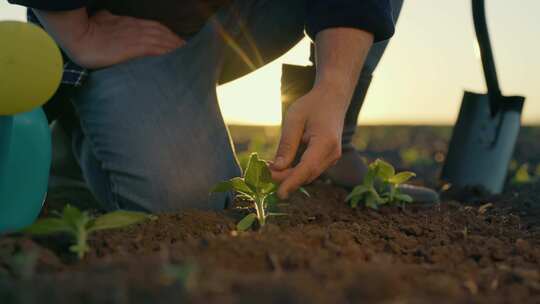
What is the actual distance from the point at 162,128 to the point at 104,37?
0.35 m

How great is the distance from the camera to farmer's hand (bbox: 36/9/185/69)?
2.05 metres

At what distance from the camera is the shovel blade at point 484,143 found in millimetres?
3217

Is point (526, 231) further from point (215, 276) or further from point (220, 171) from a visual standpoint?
point (215, 276)

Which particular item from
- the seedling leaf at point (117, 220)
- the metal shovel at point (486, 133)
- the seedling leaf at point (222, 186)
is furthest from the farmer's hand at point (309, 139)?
the metal shovel at point (486, 133)

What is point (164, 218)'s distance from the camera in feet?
5.97

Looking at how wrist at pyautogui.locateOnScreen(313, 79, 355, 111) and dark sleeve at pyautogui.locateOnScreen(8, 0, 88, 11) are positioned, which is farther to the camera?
dark sleeve at pyautogui.locateOnScreen(8, 0, 88, 11)

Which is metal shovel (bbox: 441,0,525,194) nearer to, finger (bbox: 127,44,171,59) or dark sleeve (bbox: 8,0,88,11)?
finger (bbox: 127,44,171,59)

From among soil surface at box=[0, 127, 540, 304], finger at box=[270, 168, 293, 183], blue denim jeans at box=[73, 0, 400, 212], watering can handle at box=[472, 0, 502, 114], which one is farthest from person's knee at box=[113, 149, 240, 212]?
watering can handle at box=[472, 0, 502, 114]

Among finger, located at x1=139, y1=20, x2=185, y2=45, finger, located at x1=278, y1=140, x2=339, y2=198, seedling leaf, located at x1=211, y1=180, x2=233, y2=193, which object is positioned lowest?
seedling leaf, located at x1=211, y1=180, x2=233, y2=193

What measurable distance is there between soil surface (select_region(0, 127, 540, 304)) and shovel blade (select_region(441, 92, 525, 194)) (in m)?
0.85

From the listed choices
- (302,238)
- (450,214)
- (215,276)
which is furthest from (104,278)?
(450,214)

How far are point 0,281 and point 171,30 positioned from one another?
1.56m

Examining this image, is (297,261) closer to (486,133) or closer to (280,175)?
(280,175)

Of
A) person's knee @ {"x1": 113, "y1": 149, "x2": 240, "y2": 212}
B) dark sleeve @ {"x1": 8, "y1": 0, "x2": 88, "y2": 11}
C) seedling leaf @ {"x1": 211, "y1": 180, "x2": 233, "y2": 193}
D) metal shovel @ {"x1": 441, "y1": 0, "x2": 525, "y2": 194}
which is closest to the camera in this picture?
seedling leaf @ {"x1": 211, "y1": 180, "x2": 233, "y2": 193}
